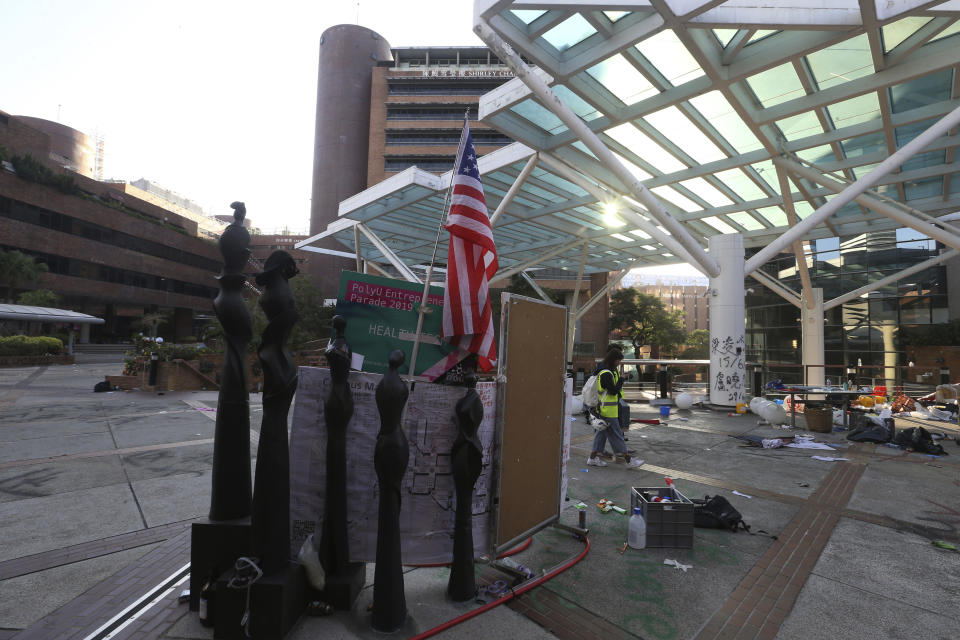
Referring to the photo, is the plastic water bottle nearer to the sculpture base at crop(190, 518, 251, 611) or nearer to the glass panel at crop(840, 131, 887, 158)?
the sculpture base at crop(190, 518, 251, 611)

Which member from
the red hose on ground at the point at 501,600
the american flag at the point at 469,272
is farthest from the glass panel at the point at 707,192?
the red hose on ground at the point at 501,600

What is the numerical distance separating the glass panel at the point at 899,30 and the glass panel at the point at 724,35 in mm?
2740

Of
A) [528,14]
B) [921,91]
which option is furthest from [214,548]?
[921,91]

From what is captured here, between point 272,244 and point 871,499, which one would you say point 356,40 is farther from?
point 871,499

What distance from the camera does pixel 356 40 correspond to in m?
66.0

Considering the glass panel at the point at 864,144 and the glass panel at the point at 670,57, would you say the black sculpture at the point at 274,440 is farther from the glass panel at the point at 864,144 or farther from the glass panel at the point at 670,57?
the glass panel at the point at 864,144

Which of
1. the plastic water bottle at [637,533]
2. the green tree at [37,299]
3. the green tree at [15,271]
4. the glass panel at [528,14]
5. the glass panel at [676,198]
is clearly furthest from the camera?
the green tree at [37,299]

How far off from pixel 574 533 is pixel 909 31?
12.4m

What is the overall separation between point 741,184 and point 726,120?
5.14 m

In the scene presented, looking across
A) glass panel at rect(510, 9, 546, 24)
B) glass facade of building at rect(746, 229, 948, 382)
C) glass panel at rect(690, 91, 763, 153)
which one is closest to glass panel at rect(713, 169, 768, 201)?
glass panel at rect(690, 91, 763, 153)

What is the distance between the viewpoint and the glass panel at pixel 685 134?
12.2m

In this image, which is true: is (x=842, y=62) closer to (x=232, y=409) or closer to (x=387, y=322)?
(x=387, y=322)

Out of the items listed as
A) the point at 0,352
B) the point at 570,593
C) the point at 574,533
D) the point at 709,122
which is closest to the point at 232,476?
the point at 570,593

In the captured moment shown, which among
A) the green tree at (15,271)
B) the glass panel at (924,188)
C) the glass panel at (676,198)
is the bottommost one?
the green tree at (15,271)
